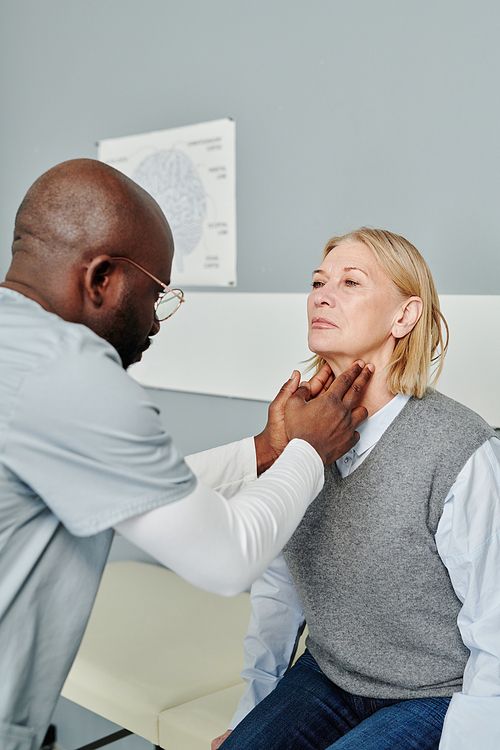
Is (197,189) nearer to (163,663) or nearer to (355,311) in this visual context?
(355,311)

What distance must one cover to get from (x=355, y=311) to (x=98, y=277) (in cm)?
57

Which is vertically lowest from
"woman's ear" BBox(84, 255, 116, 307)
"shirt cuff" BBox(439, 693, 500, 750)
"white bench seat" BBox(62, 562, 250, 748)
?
"white bench seat" BBox(62, 562, 250, 748)

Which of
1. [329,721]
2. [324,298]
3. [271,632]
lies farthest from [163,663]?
[324,298]

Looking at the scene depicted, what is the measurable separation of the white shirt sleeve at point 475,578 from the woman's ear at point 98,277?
25.7 inches

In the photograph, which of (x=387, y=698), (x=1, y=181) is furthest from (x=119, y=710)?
(x=1, y=181)

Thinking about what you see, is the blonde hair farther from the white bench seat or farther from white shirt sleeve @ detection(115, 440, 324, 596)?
the white bench seat

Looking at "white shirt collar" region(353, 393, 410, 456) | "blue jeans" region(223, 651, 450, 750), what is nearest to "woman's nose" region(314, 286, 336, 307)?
"white shirt collar" region(353, 393, 410, 456)

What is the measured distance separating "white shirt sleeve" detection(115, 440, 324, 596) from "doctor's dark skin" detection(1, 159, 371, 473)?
10.3 inches

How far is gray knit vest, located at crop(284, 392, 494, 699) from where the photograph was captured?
1.16 meters

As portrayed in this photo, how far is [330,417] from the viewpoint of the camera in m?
1.12

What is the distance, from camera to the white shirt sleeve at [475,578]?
1044 millimetres

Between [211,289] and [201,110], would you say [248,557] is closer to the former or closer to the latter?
[211,289]

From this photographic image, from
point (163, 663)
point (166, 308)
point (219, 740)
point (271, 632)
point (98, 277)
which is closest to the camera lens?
point (98, 277)

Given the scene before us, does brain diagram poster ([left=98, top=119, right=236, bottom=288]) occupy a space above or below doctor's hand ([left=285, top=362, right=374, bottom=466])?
above
